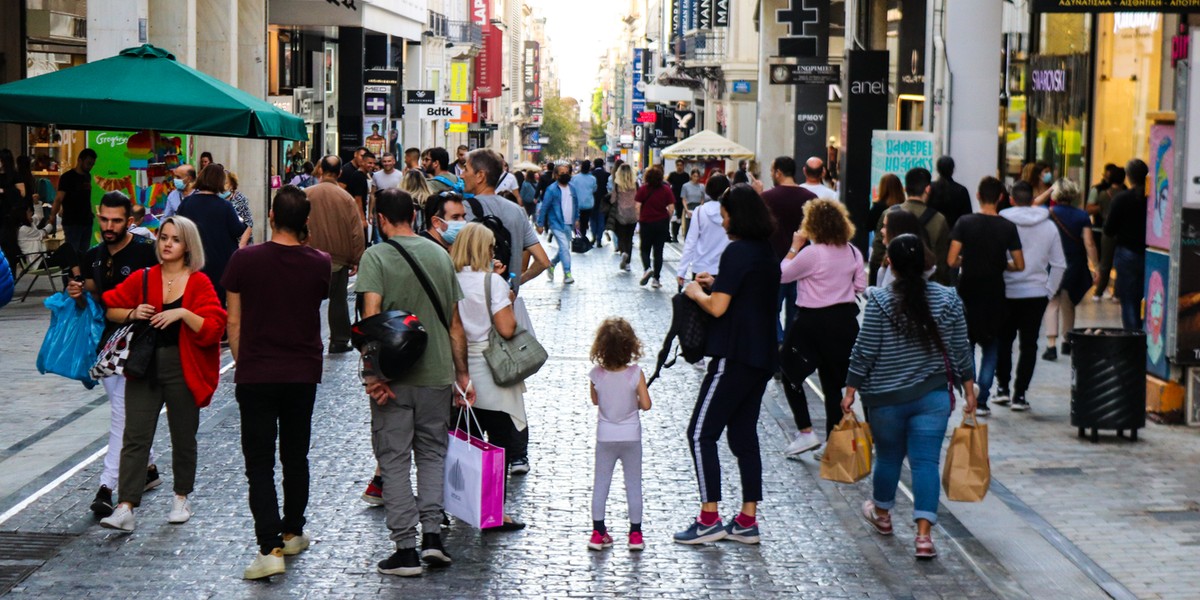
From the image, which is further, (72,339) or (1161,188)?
(1161,188)

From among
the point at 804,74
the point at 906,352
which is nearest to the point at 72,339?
the point at 906,352

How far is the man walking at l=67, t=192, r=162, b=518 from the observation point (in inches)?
338

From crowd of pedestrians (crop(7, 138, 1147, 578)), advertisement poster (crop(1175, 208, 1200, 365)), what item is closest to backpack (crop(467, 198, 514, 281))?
crowd of pedestrians (crop(7, 138, 1147, 578))

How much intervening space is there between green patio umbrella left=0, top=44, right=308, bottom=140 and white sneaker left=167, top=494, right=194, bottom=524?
6.80m

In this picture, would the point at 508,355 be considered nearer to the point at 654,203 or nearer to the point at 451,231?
the point at 451,231

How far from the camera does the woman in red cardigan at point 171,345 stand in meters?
8.26

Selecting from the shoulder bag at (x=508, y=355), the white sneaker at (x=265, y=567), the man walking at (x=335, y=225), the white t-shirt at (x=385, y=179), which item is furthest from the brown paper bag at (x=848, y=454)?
the white t-shirt at (x=385, y=179)

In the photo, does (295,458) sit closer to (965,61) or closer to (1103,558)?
(1103,558)

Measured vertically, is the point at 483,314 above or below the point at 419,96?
below

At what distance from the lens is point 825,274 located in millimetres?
10188

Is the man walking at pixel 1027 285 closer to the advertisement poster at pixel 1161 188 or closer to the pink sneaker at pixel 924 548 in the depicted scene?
the advertisement poster at pixel 1161 188

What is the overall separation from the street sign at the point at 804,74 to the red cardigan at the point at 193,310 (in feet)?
75.6

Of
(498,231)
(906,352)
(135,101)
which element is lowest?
(906,352)

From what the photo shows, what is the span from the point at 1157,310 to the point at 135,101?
8.80 meters
